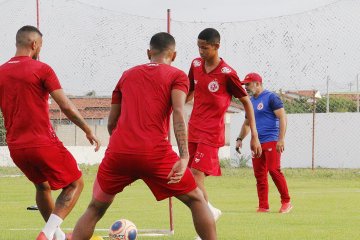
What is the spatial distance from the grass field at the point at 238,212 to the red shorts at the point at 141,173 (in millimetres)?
2732

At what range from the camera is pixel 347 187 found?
77.9ft

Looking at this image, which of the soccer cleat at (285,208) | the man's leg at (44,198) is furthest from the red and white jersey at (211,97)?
the soccer cleat at (285,208)

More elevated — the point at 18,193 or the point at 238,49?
the point at 238,49

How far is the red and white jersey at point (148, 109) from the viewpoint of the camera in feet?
27.4

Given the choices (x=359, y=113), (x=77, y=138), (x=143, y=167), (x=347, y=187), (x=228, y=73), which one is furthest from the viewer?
(x=77, y=138)

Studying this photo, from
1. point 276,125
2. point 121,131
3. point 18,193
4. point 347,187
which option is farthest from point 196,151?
point 347,187

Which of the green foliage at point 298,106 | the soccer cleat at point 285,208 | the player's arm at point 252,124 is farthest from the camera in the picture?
the green foliage at point 298,106

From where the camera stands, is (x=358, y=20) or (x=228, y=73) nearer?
(x=228, y=73)

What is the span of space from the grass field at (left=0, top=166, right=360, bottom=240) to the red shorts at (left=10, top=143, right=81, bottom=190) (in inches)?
64.4

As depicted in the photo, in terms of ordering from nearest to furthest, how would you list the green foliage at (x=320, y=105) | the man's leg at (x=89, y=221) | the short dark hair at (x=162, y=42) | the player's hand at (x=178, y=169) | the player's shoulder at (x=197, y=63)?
the player's hand at (x=178, y=169) → the short dark hair at (x=162, y=42) → the man's leg at (x=89, y=221) → the player's shoulder at (x=197, y=63) → the green foliage at (x=320, y=105)

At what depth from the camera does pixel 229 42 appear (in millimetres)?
28547

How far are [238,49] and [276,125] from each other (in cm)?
1268

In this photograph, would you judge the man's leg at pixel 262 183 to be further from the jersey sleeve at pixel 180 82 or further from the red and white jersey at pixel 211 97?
the jersey sleeve at pixel 180 82

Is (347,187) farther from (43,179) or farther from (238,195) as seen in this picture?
(43,179)
